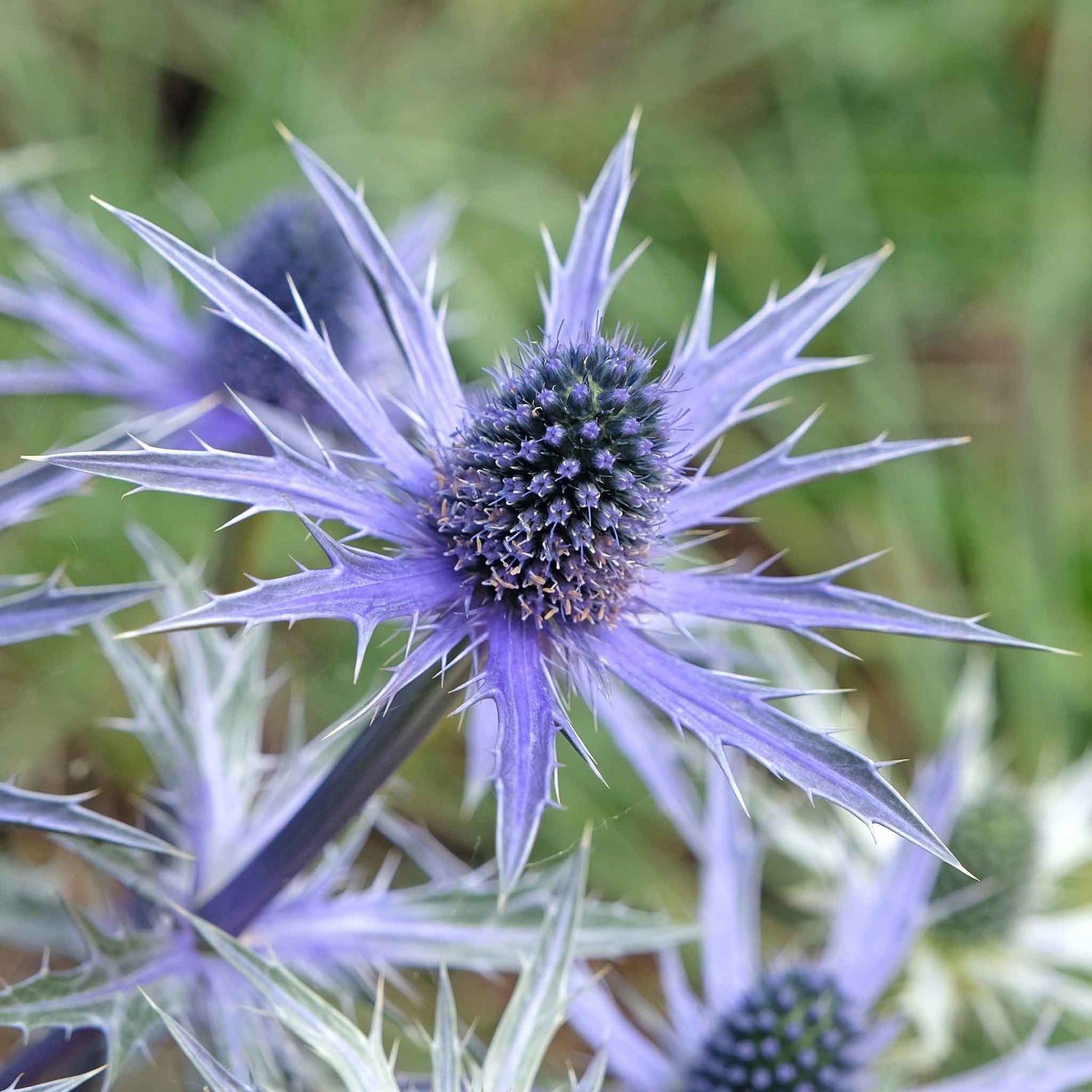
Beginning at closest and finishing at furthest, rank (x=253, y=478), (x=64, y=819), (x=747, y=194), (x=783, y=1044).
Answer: (x=253, y=478) → (x=64, y=819) → (x=783, y=1044) → (x=747, y=194)

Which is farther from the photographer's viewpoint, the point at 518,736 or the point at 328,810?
the point at 328,810

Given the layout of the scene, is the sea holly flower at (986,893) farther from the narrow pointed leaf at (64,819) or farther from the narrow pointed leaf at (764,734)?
the narrow pointed leaf at (64,819)

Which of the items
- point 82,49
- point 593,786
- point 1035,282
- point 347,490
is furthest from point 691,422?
point 82,49

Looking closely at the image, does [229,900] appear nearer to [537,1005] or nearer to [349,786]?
[349,786]

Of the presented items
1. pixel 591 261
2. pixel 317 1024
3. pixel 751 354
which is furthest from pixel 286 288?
pixel 317 1024

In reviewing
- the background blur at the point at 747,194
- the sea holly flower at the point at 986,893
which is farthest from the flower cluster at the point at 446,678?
the background blur at the point at 747,194

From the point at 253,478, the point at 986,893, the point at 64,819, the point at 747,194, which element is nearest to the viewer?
the point at 253,478
